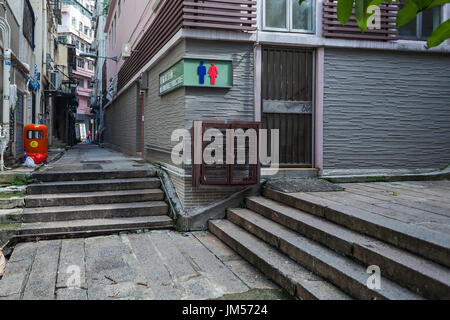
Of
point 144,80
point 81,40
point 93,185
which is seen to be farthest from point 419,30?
point 81,40

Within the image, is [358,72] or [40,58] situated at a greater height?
[40,58]

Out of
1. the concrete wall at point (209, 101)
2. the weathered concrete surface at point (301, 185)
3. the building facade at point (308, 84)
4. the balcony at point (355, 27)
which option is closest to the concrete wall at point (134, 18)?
the building facade at point (308, 84)

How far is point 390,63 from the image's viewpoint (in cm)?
776

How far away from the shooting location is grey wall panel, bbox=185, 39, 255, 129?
683 centimetres

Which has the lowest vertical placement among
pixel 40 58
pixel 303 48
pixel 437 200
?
pixel 437 200

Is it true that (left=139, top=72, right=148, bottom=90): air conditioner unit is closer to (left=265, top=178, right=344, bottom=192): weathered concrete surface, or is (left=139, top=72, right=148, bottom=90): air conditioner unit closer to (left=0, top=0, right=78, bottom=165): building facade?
(left=0, top=0, right=78, bottom=165): building facade

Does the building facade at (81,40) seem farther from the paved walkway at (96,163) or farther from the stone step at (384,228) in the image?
the stone step at (384,228)

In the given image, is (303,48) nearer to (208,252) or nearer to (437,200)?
(437,200)

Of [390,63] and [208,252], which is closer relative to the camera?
[208,252]

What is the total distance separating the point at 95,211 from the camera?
21.8 ft

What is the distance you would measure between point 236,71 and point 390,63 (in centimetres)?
328

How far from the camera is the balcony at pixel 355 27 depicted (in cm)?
739
